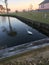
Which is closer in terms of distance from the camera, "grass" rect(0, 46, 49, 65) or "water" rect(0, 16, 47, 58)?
"grass" rect(0, 46, 49, 65)

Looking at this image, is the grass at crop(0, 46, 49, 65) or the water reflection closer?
the grass at crop(0, 46, 49, 65)

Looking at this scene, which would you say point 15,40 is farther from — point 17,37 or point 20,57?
point 20,57

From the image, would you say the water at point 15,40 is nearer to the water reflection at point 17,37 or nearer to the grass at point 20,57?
the water reflection at point 17,37

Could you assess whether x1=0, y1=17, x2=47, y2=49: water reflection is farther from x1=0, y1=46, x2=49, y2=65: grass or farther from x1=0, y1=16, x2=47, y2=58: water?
x1=0, y1=46, x2=49, y2=65: grass

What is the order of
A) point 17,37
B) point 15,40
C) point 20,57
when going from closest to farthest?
point 20,57 < point 15,40 < point 17,37

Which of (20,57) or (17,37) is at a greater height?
(20,57)

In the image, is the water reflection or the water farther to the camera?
the water reflection

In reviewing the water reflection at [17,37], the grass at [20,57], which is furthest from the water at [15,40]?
the grass at [20,57]

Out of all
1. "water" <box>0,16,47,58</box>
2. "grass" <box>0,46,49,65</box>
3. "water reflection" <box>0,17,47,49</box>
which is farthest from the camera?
"water reflection" <box>0,17,47,49</box>

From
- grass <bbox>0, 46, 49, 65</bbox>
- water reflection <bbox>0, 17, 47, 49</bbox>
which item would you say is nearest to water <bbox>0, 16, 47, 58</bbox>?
water reflection <bbox>0, 17, 47, 49</bbox>

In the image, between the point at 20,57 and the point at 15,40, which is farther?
the point at 15,40

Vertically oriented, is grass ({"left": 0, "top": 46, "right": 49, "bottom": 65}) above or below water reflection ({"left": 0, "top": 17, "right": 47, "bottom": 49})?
above

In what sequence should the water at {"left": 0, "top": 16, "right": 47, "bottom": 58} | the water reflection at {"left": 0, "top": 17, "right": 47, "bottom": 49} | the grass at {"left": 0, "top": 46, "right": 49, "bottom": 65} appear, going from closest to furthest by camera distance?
1. the grass at {"left": 0, "top": 46, "right": 49, "bottom": 65}
2. the water at {"left": 0, "top": 16, "right": 47, "bottom": 58}
3. the water reflection at {"left": 0, "top": 17, "right": 47, "bottom": 49}

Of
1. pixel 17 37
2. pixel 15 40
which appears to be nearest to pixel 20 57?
pixel 15 40
